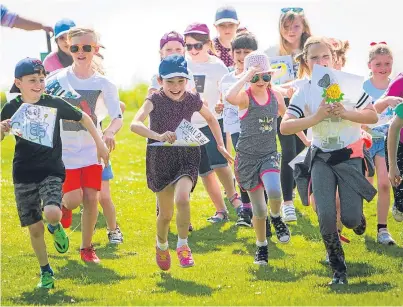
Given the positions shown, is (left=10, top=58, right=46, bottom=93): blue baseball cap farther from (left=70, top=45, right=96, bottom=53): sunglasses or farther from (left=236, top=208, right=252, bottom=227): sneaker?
(left=236, top=208, right=252, bottom=227): sneaker

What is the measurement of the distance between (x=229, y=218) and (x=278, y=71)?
2098 millimetres

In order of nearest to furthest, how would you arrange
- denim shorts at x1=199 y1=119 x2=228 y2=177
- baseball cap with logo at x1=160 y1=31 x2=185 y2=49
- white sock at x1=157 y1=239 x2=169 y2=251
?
1. white sock at x1=157 y1=239 x2=169 y2=251
2. baseball cap with logo at x1=160 y1=31 x2=185 y2=49
3. denim shorts at x1=199 y1=119 x2=228 y2=177

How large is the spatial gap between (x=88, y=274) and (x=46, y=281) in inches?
28.4

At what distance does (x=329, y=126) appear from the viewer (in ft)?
32.4

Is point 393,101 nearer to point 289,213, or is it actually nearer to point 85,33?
point 289,213

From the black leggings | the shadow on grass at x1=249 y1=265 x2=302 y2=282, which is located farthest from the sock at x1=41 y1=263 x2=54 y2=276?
the black leggings

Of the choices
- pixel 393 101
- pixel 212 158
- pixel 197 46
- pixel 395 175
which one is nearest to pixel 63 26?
pixel 197 46

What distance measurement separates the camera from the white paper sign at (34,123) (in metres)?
10.0

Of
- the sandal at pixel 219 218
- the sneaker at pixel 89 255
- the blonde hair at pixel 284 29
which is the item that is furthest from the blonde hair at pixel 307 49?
the sandal at pixel 219 218

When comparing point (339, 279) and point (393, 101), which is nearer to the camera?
point (339, 279)

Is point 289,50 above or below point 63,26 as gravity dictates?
below

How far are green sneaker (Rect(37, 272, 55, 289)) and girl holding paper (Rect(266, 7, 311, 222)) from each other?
3935 mm

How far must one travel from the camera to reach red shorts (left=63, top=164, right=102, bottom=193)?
11438 mm

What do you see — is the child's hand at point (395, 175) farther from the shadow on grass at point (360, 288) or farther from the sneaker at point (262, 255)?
the sneaker at point (262, 255)
